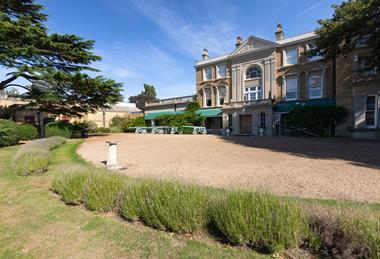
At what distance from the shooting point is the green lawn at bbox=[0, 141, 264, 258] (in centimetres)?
264

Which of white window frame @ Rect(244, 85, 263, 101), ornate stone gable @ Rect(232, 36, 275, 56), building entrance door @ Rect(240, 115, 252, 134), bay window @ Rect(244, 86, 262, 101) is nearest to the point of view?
building entrance door @ Rect(240, 115, 252, 134)

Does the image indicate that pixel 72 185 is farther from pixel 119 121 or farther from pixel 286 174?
pixel 119 121

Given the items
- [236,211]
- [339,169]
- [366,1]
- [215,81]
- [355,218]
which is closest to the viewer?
[355,218]

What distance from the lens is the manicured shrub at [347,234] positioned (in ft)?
7.04

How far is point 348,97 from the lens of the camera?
18234mm

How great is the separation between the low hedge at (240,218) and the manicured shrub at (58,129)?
16.2 meters

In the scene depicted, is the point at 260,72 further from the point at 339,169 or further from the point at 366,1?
the point at 339,169

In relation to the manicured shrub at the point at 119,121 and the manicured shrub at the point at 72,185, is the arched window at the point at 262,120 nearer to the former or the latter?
the manicured shrub at the point at 72,185

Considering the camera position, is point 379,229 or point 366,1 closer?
point 379,229

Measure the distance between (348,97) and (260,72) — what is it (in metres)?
8.75

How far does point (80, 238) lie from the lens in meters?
3.01

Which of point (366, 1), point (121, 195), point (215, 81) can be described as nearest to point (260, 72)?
point (215, 81)

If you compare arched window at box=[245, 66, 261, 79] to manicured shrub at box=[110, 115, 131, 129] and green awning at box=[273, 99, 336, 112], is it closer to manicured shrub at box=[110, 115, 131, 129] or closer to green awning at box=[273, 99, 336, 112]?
green awning at box=[273, 99, 336, 112]

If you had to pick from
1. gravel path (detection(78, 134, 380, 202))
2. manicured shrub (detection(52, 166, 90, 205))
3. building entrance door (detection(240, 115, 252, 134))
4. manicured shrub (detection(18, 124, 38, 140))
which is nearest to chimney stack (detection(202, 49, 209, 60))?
building entrance door (detection(240, 115, 252, 134))
